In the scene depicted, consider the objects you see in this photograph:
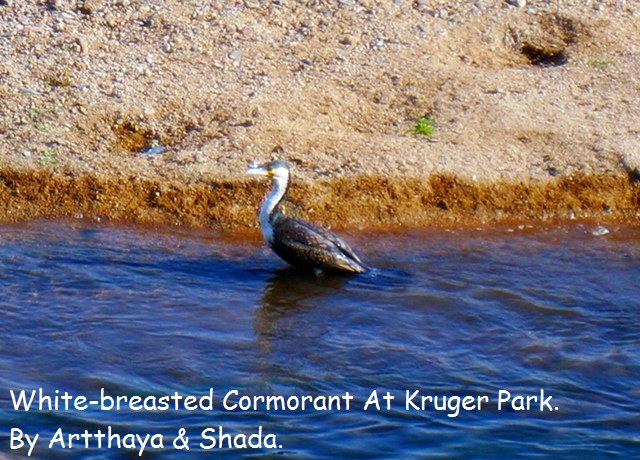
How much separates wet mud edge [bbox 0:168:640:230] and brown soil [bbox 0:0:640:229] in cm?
1

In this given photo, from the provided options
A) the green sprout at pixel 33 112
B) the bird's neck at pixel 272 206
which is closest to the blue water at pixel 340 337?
the bird's neck at pixel 272 206

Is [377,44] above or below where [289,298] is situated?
above

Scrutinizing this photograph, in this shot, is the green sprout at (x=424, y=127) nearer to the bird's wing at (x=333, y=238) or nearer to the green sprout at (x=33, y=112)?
the bird's wing at (x=333, y=238)

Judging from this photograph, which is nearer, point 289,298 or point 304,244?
point 289,298

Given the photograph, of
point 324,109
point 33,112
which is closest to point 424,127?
point 324,109

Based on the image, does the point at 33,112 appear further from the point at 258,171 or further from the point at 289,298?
the point at 289,298

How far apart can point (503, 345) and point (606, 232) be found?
260 centimetres

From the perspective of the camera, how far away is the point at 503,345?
771cm

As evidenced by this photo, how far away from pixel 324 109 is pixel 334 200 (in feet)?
3.68

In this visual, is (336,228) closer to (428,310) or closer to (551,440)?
(428,310)

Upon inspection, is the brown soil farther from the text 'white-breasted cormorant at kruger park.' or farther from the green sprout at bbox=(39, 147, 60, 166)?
the text 'white-breasted cormorant at kruger park.'

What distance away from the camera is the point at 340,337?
777cm

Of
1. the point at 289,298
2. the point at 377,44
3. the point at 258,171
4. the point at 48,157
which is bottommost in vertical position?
the point at 289,298

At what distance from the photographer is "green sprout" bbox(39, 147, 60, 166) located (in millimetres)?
9977
